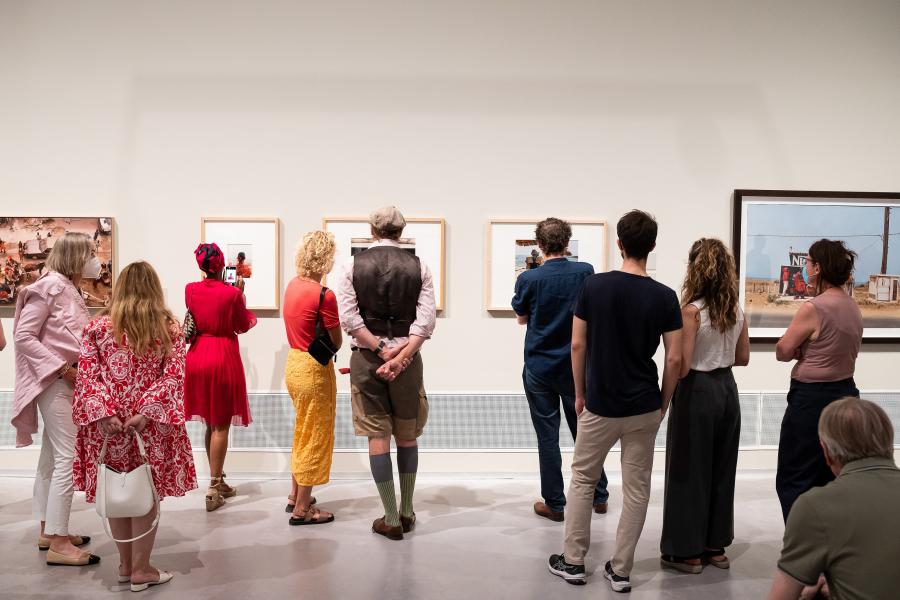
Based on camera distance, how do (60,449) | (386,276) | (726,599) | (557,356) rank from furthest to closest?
1. (557,356)
2. (386,276)
3. (60,449)
4. (726,599)

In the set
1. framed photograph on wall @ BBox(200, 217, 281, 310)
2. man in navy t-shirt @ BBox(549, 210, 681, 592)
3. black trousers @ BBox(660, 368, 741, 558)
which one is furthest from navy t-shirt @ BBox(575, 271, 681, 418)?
framed photograph on wall @ BBox(200, 217, 281, 310)

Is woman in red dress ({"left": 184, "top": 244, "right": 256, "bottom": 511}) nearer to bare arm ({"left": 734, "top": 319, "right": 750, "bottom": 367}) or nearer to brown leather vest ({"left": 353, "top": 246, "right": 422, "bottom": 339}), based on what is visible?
Result: brown leather vest ({"left": 353, "top": 246, "right": 422, "bottom": 339})

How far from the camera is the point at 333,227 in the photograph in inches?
196

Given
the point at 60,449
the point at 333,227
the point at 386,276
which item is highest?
the point at 333,227

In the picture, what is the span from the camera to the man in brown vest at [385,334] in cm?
367

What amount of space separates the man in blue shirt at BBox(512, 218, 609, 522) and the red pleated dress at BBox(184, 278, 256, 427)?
179 cm

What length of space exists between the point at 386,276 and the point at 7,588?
2.32 m

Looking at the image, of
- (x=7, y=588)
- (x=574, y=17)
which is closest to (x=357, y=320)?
(x=7, y=588)

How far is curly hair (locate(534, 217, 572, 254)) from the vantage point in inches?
156

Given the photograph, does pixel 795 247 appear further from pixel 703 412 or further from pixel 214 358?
pixel 214 358

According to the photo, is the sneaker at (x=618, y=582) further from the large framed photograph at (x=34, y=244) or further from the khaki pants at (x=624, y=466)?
the large framed photograph at (x=34, y=244)

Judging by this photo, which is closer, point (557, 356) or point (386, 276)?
point (386, 276)

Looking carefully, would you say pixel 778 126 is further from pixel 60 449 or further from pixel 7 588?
pixel 7 588

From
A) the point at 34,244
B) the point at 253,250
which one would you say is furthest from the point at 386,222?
the point at 34,244
